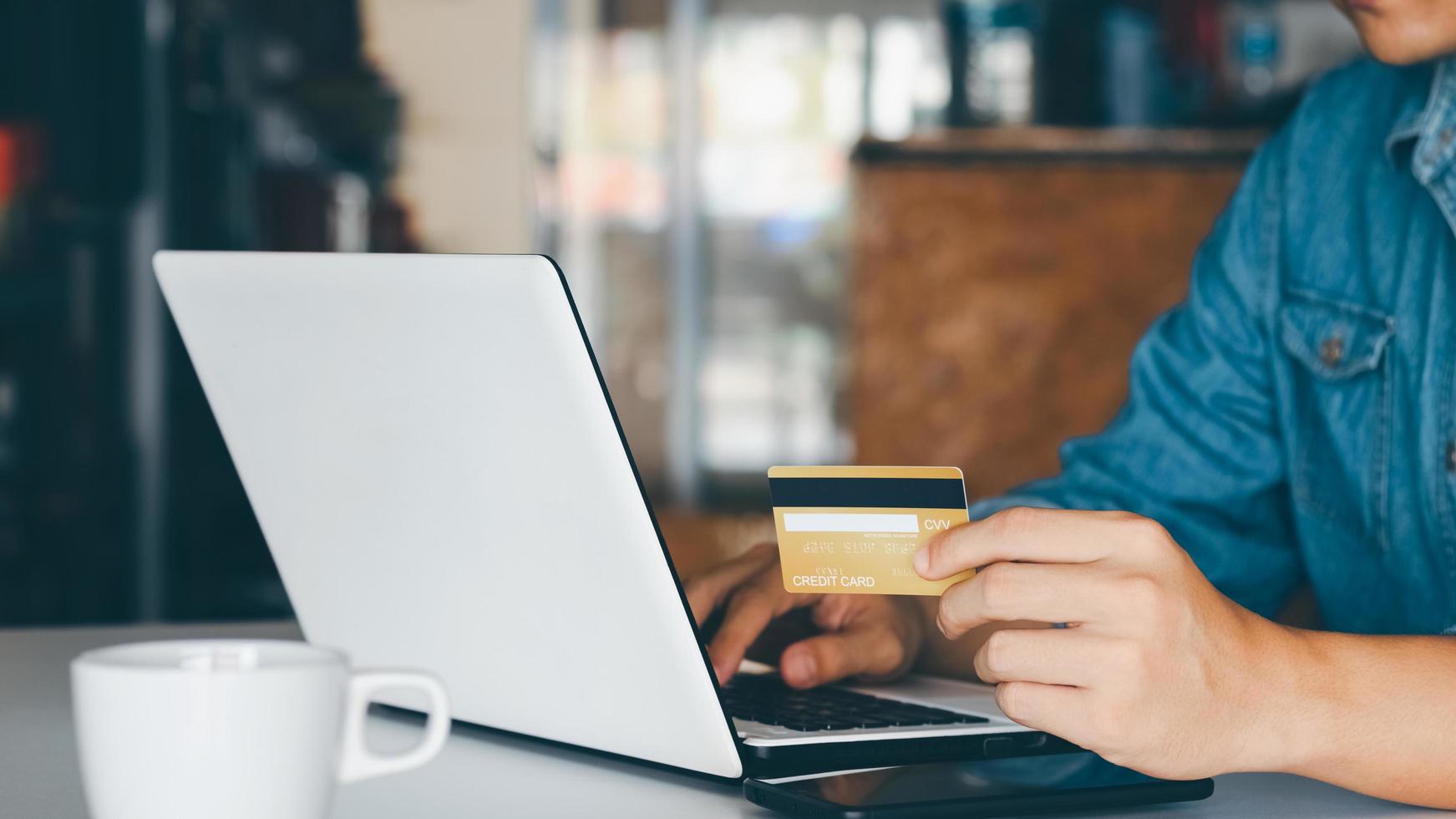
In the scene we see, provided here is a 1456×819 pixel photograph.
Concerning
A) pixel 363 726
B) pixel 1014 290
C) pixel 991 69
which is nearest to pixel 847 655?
pixel 363 726

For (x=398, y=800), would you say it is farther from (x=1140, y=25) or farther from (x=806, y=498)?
(x=1140, y=25)

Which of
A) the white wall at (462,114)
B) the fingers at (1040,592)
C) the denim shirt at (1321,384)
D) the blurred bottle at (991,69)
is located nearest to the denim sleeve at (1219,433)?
the denim shirt at (1321,384)

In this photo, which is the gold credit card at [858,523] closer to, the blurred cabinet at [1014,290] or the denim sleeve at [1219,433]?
the denim sleeve at [1219,433]

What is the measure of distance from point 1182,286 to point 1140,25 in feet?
1.47

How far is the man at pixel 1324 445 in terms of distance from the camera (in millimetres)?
604

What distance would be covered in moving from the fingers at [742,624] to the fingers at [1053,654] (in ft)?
0.61

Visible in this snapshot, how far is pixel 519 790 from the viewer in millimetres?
584

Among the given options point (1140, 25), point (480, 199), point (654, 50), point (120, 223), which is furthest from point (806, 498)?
point (654, 50)

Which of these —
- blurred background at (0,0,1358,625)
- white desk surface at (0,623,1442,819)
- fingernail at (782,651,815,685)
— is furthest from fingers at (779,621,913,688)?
blurred background at (0,0,1358,625)

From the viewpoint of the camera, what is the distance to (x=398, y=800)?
1.87 feet

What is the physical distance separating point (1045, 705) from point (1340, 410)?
1.82 ft

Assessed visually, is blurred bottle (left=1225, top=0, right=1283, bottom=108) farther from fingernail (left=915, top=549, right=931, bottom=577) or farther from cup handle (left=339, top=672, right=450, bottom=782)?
cup handle (left=339, top=672, right=450, bottom=782)

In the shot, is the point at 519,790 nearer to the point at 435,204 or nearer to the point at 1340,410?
the point at 1340,410

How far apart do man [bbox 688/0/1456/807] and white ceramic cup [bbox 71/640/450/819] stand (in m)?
0.30
